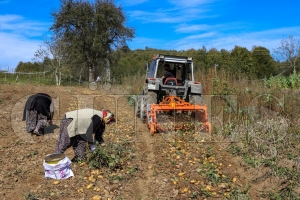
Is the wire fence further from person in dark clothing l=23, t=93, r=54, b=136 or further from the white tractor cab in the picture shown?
person in dark clothing l=23, t=93, r=54, b=136

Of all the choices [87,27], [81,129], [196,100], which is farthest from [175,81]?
[87,27]

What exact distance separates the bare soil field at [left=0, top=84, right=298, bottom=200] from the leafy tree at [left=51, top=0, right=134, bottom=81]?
61.9 feet

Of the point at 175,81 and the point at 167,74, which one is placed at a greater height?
the point at 167,74

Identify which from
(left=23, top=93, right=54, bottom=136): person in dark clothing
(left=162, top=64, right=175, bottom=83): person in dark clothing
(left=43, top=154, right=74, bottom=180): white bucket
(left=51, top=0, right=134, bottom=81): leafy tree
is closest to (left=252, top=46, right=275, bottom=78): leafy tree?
(left=51, top=0, right=134, bottom=81): leafy tree

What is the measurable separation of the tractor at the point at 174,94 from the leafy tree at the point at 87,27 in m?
17.1

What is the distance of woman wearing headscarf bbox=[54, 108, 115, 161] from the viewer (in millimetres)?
5594

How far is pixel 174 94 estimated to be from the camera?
29.5ft

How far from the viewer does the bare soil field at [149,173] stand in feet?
15.0

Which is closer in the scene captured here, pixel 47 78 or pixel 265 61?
pixel 47 78

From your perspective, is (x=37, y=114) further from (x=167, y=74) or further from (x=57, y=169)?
(x=167, y=74)

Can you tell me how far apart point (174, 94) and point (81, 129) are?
396 centimetres

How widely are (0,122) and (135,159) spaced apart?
496 centimetres

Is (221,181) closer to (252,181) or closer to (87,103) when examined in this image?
(252,181)

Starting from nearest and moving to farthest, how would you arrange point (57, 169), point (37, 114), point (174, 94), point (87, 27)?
point (57, 169)
point (37, 114)
point (174, 94)
point (87, 27)
